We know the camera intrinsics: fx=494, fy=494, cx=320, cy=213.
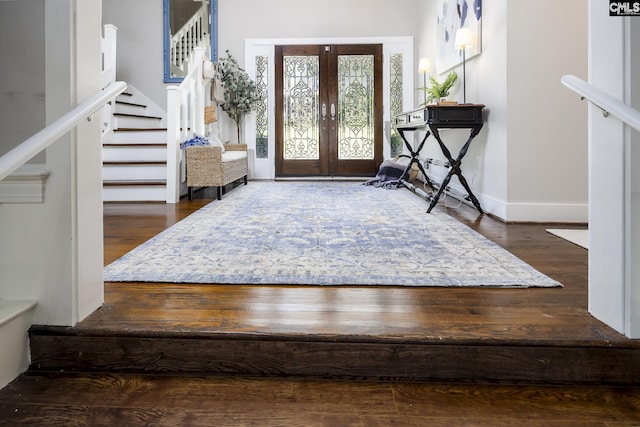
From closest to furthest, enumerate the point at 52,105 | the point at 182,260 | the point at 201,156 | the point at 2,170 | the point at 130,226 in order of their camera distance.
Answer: the point at 2,170 < the point at 52,105 < the point at 182,260 < the point at 130,226 < the point at 201,156

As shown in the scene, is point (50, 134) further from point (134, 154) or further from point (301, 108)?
point (301, 108)

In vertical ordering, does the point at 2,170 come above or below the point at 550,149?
below

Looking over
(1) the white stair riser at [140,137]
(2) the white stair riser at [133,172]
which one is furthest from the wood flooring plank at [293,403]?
(1) the white stair riser at [140,137]

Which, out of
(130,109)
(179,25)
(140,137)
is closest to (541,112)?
(140,137)

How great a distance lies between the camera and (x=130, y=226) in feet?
11.2

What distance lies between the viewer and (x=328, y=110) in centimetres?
752

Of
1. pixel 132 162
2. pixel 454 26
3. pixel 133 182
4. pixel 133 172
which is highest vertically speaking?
Answer: pixel 454 26

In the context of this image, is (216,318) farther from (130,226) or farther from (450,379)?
(130,226)

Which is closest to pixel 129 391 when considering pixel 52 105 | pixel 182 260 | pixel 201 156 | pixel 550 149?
pixel 52 105

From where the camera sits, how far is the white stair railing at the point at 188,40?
23.8 ft

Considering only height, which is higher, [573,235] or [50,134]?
[50,134]

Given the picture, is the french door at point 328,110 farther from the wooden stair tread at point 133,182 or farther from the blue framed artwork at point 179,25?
the wooden stair tread at point 133,182

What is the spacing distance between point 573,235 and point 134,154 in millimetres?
4256

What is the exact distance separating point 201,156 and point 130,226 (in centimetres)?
168
